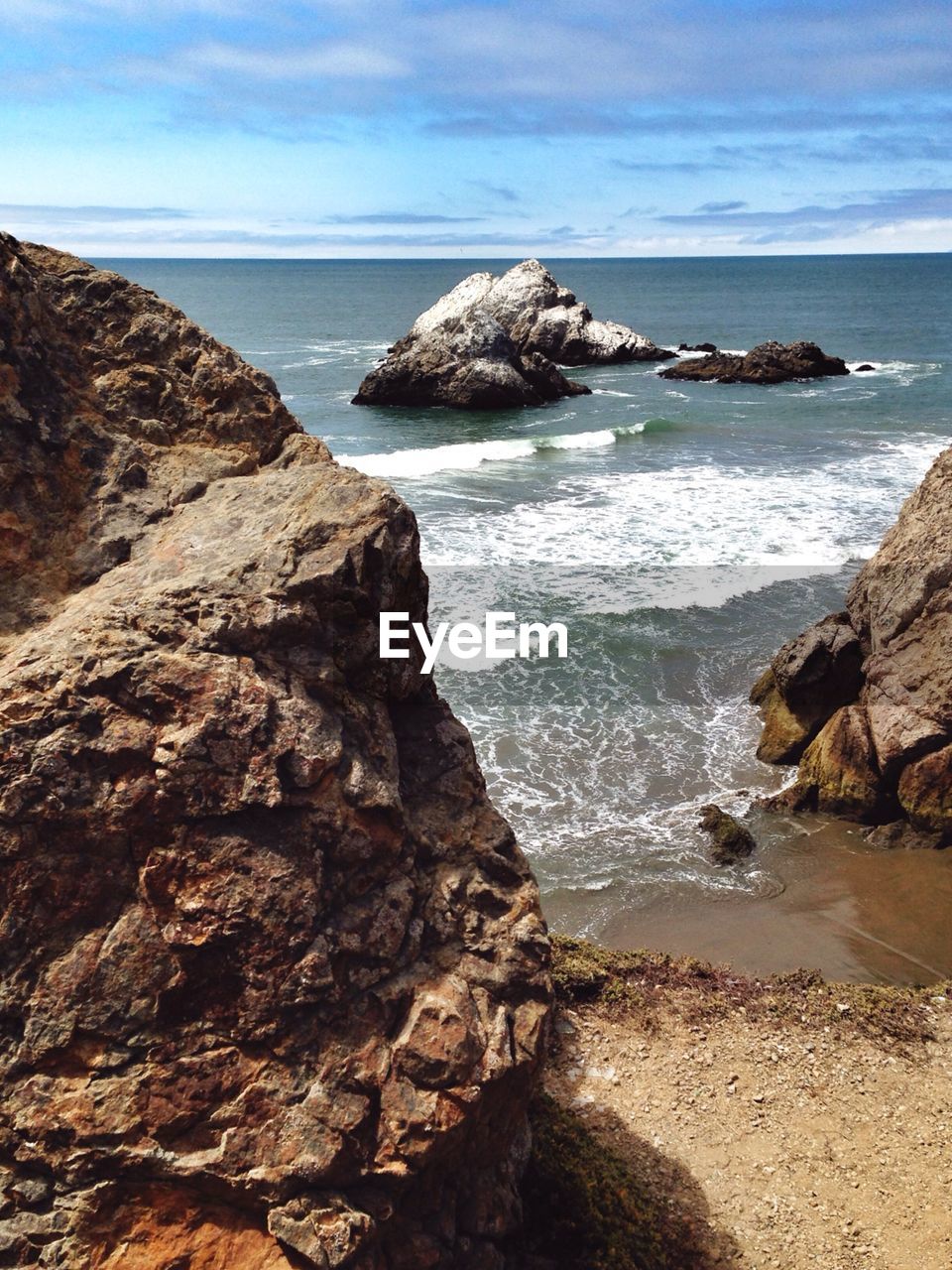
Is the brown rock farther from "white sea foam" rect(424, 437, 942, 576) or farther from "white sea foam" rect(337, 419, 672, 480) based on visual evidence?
"white sea foam" rect(337, 419, 672, 480)

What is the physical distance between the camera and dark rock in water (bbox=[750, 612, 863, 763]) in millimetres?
15203

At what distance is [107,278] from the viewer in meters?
6.60

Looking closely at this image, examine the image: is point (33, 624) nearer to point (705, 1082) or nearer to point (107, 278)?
point (107, 278)

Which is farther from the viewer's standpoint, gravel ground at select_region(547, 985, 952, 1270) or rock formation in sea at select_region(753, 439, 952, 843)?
rock formation in sea at select_region(753, 439, 952, 843)

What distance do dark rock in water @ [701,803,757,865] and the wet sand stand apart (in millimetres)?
242

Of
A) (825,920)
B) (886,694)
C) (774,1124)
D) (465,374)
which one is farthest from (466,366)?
(774,1124)

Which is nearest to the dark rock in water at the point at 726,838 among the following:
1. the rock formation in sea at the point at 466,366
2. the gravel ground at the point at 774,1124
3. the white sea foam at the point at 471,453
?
the gravel ground at the point at 774,1124

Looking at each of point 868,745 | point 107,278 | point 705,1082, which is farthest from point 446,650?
point 107,278

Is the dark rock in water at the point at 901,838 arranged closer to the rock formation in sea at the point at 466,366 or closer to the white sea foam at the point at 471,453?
the white sea foam at the point at 471,453

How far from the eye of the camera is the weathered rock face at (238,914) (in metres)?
4.63

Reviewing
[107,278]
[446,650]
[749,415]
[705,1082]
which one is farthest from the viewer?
Answer: [749,415]

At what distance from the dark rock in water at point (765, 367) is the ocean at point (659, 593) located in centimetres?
189

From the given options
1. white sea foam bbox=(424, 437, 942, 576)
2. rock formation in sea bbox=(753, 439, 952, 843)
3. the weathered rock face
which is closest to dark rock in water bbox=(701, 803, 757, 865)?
rock formation in sea bbox=(753, 439, 952, 843)

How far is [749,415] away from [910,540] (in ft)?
105
